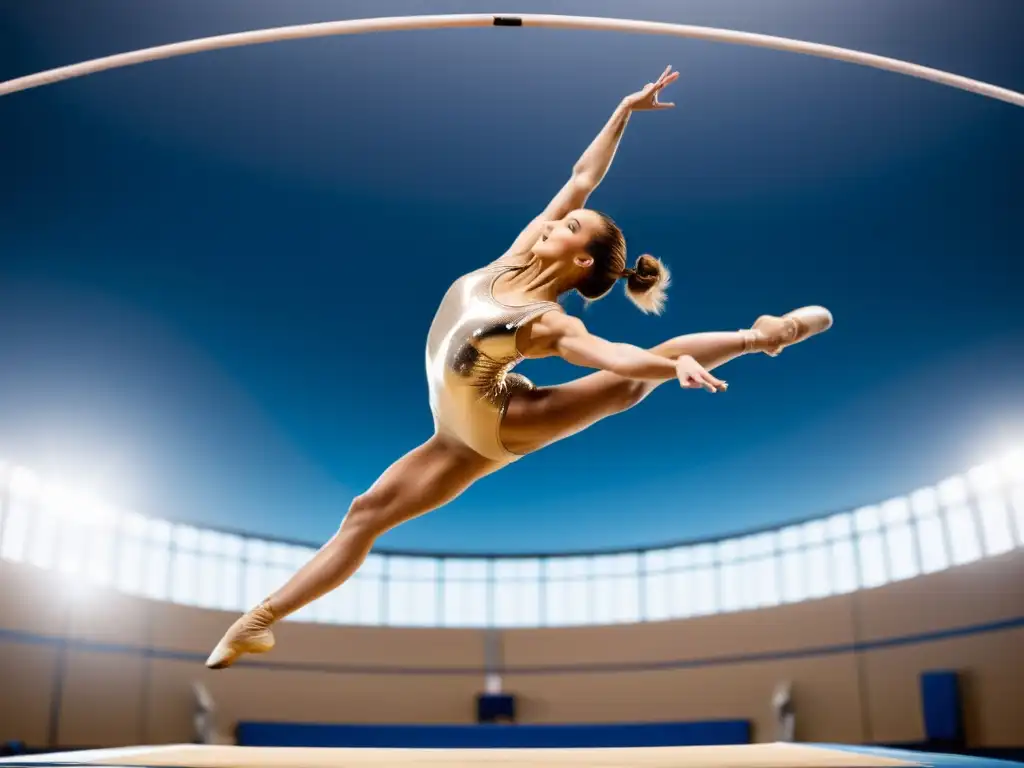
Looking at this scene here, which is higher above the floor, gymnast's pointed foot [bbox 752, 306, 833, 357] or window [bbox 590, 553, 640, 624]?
window [bbox 590, 553, 640, 624]

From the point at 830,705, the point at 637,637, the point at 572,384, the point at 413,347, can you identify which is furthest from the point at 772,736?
the point at 572,384

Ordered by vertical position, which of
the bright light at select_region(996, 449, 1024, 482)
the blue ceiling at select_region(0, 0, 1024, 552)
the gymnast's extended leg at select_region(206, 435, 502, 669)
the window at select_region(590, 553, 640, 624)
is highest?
the blue ceiling at select_region(0, 0, 1024, 552)

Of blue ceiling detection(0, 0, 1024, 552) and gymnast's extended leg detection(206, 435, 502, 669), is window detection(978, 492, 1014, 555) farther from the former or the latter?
gymnast's extended leg detection(206, 435, 502, 669)

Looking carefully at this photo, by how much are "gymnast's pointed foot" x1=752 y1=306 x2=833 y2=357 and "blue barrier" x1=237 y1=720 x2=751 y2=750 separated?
14040 mm

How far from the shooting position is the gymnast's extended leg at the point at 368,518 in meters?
3.94

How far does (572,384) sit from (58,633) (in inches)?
688

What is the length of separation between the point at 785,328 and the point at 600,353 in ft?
2.87

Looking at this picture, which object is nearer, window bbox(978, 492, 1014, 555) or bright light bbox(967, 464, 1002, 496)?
window bbox(978, 492, 1014, 555)

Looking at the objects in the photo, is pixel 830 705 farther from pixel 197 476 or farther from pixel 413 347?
pixel 197 476

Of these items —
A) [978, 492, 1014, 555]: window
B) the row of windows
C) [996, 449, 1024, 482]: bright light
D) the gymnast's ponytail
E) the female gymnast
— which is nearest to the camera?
the female gymnast

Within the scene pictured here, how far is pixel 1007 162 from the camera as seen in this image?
10.8 meters

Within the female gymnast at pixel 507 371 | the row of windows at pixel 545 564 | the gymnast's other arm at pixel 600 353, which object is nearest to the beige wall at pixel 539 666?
the row of windows at pixel 545 564

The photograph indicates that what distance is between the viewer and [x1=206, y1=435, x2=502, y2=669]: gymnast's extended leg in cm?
394

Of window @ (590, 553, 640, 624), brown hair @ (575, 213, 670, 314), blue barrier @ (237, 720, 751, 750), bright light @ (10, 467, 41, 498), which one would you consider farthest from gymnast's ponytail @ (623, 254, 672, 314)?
window @ (590, 553, 640, 624)
